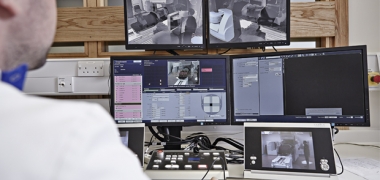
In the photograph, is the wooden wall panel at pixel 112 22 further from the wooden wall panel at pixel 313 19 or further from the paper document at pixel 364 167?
the paper document at pixel 364 167

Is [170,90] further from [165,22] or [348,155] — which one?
[348,155]

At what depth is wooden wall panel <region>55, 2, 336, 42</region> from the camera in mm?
1466

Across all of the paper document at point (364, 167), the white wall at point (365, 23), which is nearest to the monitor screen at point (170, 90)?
the paper document at point (364, 167)

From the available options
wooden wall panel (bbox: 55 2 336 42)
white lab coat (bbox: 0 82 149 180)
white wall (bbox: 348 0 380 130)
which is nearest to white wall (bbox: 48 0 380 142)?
white wall (bbox: 348 0 380 130)

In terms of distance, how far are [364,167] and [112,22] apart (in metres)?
1.37

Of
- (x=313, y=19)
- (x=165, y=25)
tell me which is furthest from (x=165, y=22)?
(x=313, y=19)

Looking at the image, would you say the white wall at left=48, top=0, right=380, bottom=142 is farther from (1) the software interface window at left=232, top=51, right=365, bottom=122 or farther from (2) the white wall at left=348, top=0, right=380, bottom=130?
(1) the software interface window at left=232, top=51, right=365, bottom=122

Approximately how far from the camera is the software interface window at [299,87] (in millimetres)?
1090

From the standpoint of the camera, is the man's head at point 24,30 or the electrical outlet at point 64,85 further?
the electrical outlet at point 64,85

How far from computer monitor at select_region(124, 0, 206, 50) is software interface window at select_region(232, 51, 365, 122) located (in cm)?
29

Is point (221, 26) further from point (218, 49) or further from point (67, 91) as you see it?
point (67, 91)

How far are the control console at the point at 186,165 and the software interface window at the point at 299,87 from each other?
0.25 m

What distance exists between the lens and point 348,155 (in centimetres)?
126

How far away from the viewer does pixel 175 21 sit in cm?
139
